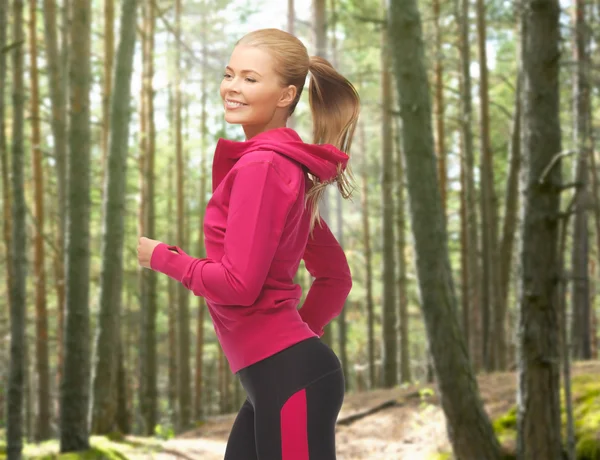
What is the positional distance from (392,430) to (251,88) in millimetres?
7270

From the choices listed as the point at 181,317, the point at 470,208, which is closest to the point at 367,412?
the point at 470,208

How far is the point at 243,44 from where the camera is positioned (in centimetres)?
184

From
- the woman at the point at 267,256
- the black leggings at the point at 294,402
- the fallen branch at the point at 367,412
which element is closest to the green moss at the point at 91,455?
the fallen branch at the point at 367,412

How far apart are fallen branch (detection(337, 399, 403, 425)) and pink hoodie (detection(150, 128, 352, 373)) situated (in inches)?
303

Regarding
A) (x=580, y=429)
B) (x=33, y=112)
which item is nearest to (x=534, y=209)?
(x=580, y=429)

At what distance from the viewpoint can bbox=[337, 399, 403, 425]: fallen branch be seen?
9.14 metres

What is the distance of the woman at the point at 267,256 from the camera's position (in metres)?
1.61

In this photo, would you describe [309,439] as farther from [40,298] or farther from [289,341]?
[40,298]

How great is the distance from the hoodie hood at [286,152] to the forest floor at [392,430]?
18.2 ft

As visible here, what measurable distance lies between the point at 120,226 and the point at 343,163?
6.17 meters

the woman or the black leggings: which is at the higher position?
the woman

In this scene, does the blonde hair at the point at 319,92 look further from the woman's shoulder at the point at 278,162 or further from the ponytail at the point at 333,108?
the woman's shoulder at the point at 278,162

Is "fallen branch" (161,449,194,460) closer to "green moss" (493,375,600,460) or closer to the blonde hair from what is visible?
"green moss" (493,375,600,460)

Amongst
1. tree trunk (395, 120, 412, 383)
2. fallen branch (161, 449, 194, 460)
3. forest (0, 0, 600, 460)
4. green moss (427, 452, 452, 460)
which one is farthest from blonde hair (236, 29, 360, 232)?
tree trunk (395, 120, 412, 383)
